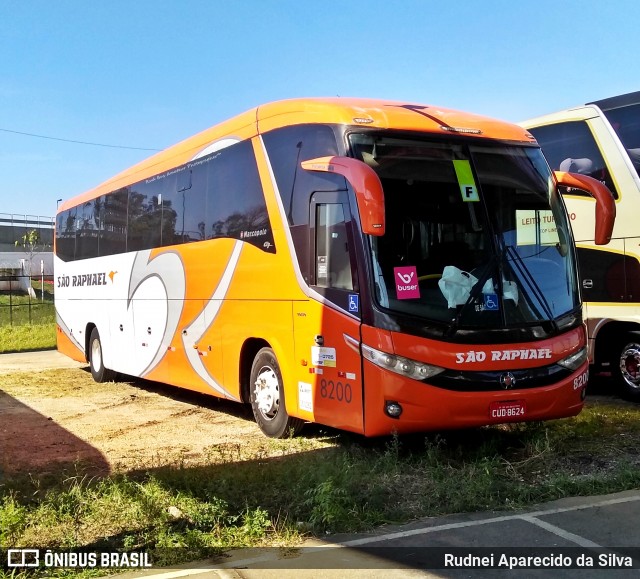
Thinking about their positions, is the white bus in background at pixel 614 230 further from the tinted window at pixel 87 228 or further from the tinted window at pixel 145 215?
the tinted window at pixel 87 228

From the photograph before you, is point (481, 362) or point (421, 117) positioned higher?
point (421, 117)

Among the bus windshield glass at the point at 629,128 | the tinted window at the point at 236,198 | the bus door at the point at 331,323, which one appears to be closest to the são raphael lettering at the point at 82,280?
the tinted window at the point at 236,198

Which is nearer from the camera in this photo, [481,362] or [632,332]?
[481,362]

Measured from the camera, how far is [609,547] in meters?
4.49

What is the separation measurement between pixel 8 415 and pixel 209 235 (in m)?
3.87

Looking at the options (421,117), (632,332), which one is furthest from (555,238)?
(632,332)

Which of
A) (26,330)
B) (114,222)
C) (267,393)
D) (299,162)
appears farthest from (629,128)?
(26,330)

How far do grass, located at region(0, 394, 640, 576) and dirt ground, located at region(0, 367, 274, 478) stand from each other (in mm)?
376

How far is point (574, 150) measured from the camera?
10352mm

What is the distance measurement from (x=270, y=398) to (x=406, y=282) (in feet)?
8.02

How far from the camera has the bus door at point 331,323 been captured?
6520 millimetres

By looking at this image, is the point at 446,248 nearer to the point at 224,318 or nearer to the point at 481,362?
the point at 481,362

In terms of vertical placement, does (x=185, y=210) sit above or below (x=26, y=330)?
above

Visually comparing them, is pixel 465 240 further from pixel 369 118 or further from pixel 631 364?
pixel 631 364
